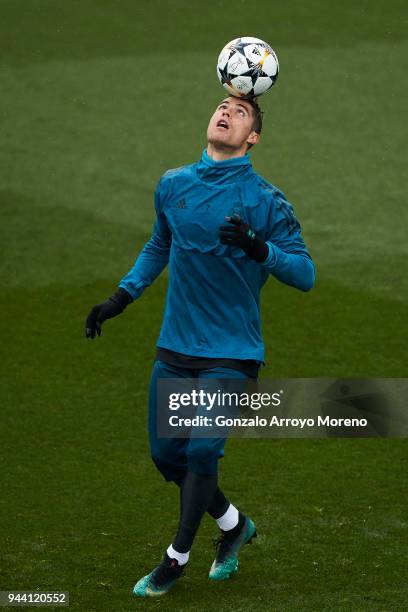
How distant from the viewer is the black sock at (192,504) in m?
5.48

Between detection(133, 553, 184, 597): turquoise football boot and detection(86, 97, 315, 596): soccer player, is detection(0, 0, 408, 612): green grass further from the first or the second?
detection(86, 97, 315, 596): soccer player

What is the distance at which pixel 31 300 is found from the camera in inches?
394

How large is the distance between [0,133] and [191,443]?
8.14 meters

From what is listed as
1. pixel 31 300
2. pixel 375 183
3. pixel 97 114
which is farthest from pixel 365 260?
pixel 97 114

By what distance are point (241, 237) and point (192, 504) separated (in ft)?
4.06

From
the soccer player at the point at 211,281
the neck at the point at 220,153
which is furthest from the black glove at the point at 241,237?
the neck at the point at 220,153

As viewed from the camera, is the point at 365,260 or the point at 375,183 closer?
the point at 365,260

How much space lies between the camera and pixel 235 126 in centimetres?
557

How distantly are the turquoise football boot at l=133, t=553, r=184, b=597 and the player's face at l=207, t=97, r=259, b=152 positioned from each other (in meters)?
1.88

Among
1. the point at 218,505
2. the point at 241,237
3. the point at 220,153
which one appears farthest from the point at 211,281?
→ the point at 218,505

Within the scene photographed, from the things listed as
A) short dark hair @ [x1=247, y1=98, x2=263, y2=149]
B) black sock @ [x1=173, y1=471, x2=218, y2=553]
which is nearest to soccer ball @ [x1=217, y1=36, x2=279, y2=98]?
short dark hair @ [x1=247, y1=98, x2=263, y2=149]

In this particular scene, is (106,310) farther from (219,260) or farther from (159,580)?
(159,580)

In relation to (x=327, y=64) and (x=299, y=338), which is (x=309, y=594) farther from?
(x=327, y=64)

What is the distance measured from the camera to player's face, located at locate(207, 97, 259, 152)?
553 centimetres
